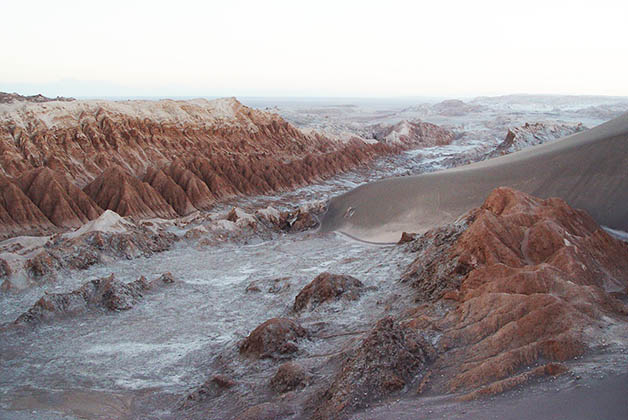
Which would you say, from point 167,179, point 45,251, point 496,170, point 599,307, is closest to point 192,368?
point 599,307

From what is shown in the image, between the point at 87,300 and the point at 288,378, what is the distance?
27.6 ft

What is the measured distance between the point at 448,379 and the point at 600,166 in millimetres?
14823

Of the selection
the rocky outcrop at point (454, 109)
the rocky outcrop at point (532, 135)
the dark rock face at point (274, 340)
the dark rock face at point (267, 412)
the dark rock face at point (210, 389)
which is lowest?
the dark rock face at point (210, 389)

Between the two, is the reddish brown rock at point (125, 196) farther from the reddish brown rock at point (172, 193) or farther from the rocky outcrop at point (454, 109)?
the rocky outcrop at point (454, 109)

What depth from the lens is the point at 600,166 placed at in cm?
1877

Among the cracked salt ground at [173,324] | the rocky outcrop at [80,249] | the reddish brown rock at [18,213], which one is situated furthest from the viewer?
the reddish brown rock at [18,213]

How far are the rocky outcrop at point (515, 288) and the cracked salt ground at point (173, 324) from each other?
1972 millimetres

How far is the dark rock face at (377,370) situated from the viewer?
24.1 ft

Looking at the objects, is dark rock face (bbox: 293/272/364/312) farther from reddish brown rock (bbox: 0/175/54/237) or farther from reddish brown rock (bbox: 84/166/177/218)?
reddish brown rock (bbox: 84/166/177/218)

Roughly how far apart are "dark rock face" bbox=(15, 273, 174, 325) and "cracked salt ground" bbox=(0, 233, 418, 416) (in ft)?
1.03

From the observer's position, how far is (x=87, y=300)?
14781mm

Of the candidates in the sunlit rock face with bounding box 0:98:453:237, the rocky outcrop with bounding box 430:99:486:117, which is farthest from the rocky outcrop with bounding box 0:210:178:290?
the rocky outcrop with bounding box 430:99:486:117

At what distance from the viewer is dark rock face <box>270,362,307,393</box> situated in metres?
8.95

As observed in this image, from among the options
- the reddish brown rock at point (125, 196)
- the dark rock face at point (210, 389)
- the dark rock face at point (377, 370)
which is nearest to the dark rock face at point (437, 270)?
the dark rock face at point (377, 370)
